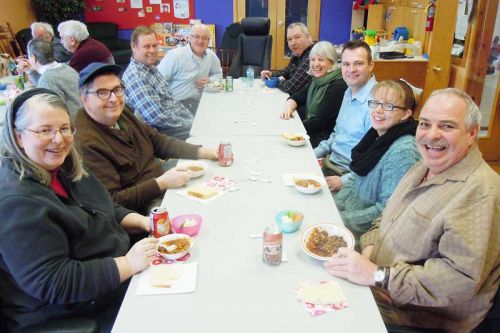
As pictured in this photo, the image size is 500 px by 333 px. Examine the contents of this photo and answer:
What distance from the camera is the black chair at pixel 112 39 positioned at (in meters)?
7.25

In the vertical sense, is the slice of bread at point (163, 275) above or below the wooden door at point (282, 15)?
below

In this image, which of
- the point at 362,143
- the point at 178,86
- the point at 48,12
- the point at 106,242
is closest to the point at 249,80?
the point at 178,86

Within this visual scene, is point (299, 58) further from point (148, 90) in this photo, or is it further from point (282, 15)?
point (282, 15)

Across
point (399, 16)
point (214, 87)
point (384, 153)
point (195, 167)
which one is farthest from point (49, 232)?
point (399, 16)

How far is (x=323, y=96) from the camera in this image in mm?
3066

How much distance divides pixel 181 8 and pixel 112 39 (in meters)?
1.44

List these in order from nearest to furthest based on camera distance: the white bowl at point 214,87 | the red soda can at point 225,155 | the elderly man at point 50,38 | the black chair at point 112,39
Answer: the red soda can at point 225,155
the white bowl at point 214,87
the elderly man at point 50,38
the black chair at point 112,39

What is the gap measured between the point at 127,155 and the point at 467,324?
1.63 meters

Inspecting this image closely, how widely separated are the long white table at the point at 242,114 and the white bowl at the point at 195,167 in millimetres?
571

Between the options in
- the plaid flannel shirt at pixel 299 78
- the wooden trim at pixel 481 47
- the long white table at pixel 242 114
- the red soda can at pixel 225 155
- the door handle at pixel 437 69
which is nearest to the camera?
the red soda can at pixel 225 155

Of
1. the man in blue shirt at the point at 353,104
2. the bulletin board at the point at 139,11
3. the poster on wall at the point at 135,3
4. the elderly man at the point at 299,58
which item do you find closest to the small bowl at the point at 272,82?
the elderly man at the point at 299,58

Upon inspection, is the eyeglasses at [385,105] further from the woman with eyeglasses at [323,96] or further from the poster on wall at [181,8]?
the poster on wall at [181,8]

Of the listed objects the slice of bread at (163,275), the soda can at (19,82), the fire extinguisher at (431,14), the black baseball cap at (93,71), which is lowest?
the slice of bread at (163,275)

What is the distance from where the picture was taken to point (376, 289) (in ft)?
4.88
